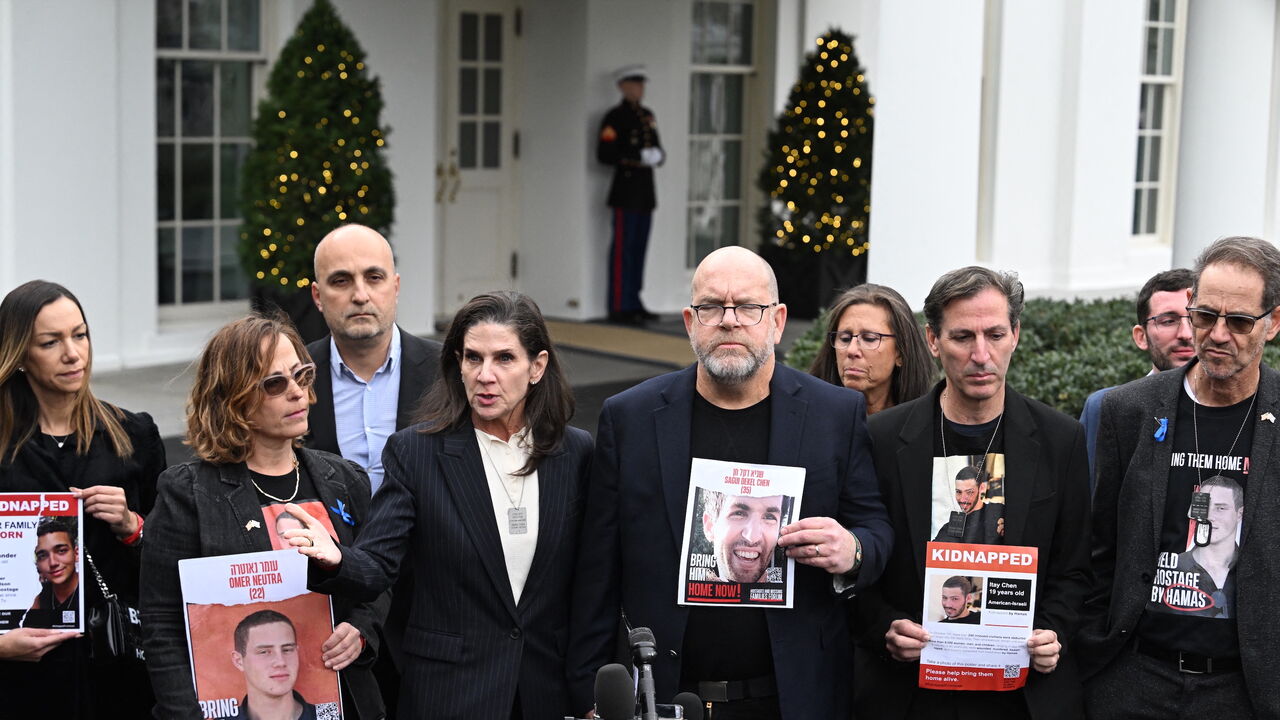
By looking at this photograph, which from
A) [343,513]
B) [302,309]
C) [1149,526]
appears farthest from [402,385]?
[302,309]

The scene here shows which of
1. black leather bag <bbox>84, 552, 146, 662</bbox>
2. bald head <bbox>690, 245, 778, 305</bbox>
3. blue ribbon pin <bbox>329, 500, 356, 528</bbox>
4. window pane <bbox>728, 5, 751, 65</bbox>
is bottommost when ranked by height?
black leather bag <bbox>84, 552, 146, 662</bbox>

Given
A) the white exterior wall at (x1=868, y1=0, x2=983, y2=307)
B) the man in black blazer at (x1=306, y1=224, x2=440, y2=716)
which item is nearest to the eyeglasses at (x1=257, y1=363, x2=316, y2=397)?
the man in black blazer at (x1=306, y1=224, x2=440, y2=716)

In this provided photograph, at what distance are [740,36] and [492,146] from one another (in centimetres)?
350

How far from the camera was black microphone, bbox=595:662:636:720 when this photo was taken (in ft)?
9.86

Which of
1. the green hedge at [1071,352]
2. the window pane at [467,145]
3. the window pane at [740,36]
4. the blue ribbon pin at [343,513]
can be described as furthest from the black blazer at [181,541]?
the window pane at [740,36]

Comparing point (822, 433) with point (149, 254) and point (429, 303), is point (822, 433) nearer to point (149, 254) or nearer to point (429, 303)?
point (149, 254)

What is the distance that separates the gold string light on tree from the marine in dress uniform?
156 centimetres

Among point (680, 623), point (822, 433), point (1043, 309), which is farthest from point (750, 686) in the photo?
point (1043, 309)

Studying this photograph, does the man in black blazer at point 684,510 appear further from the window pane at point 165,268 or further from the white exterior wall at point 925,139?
the window pane at point 165,268

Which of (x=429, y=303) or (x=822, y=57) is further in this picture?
(x=822, y=57)

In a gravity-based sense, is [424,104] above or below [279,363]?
above

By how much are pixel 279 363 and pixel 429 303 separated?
1033cm

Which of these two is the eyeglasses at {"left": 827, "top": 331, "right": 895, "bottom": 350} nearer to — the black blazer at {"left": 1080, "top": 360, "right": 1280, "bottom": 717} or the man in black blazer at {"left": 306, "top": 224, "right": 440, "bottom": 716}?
the black blazer at {"left": 1080, "top": 360, "right": 1280, "bottom": 717}

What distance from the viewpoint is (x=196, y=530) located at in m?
3.94
